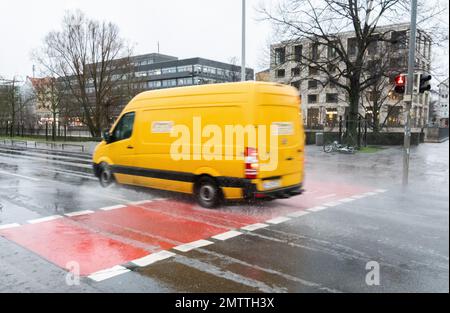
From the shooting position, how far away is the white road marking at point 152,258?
509 cm

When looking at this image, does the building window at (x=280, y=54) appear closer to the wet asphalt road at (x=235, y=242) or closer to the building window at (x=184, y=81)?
the wet asphalt road at (x=235, y=242)

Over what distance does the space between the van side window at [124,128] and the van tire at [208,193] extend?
2625mm

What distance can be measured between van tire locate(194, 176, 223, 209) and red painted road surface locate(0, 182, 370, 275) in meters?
0.18

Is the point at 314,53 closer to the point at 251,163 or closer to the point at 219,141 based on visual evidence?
the point at 219,141

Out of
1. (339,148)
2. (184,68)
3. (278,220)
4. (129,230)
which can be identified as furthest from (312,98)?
(129,230)

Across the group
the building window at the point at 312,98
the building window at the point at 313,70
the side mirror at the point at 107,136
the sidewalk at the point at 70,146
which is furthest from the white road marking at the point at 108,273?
the building window at the point at 312,98

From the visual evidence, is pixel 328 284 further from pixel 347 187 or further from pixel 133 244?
pixel 347 187

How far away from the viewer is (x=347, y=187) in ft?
39.2

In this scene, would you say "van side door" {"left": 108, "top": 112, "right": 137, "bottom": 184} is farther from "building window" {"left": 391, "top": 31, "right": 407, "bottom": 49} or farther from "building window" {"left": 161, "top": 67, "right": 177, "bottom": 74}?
"building window" {"left": 161, "top": 67, "right": 177, "bottom": 74}

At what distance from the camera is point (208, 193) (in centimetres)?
834

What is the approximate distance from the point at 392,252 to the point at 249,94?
12.6ft

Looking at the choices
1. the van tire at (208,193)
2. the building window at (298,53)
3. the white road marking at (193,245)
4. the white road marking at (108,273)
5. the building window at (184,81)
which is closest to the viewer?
the white road marking at (108,273)

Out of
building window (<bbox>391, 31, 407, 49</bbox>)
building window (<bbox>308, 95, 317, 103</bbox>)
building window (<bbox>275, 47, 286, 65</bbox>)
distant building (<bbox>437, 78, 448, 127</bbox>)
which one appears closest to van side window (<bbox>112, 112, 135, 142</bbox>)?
distant building (<bbox>437, 78, 448, 127</bbox>)

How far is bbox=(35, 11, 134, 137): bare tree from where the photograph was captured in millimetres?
33062
